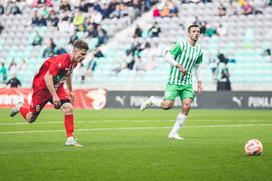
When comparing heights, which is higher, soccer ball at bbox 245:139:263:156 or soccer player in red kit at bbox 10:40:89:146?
soccer player in red kit at bbox 10:40:89:146

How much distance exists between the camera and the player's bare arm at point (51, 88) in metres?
12.3

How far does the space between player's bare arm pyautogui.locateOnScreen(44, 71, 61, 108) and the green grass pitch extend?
776 millimetres

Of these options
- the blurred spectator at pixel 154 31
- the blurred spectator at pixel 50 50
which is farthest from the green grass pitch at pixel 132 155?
the blurred spectator at pixel 50 50

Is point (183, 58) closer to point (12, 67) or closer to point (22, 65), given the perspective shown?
point (12, 67)

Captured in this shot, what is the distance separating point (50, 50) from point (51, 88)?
25.8 metres

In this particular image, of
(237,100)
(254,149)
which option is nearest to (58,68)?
(254,149)

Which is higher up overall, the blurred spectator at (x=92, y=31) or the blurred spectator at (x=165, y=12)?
the blurred spectator at (x=165, y=12)

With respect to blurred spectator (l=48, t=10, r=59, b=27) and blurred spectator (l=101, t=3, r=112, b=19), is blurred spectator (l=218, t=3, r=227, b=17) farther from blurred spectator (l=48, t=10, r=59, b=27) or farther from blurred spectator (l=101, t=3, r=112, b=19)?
blurred spectator (l=48, t=10, r=59, b=27)

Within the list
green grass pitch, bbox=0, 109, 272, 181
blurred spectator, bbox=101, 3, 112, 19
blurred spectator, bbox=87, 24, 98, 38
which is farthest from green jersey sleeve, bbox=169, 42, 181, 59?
blurred spectator, bbox=101, 3, 112, 19

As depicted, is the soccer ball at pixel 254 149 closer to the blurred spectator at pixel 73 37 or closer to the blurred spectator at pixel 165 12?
the blurred spectator at pixel 165 12

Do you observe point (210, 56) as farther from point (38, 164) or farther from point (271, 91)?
point (38, 164)

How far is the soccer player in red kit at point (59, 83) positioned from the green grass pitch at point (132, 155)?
551mm

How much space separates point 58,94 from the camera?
42.9 feet

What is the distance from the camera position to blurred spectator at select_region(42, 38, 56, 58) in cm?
3788
